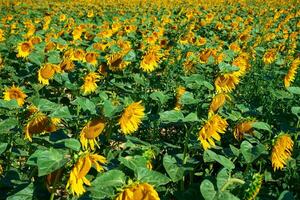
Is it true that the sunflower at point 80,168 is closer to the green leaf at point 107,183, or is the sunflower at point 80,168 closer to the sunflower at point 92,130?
the green leaf at point 107,183

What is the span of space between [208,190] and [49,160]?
770 millimetres

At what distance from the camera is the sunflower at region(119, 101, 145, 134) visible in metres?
2.46

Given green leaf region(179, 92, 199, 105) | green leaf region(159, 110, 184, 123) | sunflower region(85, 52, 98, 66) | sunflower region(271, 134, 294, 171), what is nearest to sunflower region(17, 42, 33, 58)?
sunflower region(85, 52, 98, 66)

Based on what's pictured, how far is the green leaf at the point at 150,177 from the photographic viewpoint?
1983mm

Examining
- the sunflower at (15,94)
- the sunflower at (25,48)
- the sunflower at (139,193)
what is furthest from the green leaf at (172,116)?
the sunflower at (25,48)

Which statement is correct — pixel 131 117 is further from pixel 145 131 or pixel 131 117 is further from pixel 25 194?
pixel 145 131

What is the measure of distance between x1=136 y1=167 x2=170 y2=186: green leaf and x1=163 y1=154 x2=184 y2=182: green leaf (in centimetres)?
58

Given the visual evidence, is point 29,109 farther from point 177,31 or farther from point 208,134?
point 177,31

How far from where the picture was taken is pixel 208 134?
8.57 ft

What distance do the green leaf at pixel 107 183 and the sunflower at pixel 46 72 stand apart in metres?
2.06

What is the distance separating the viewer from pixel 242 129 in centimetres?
302

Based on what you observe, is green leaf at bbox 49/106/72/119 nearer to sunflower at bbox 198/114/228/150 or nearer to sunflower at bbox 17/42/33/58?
sunflower at bbox 198/114/228/150

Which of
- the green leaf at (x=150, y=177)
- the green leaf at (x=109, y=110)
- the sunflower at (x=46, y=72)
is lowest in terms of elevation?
the sunflower at (x=46, y=72)

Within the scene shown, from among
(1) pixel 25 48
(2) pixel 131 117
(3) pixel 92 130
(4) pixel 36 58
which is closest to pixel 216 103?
(2) pixel 131 117
